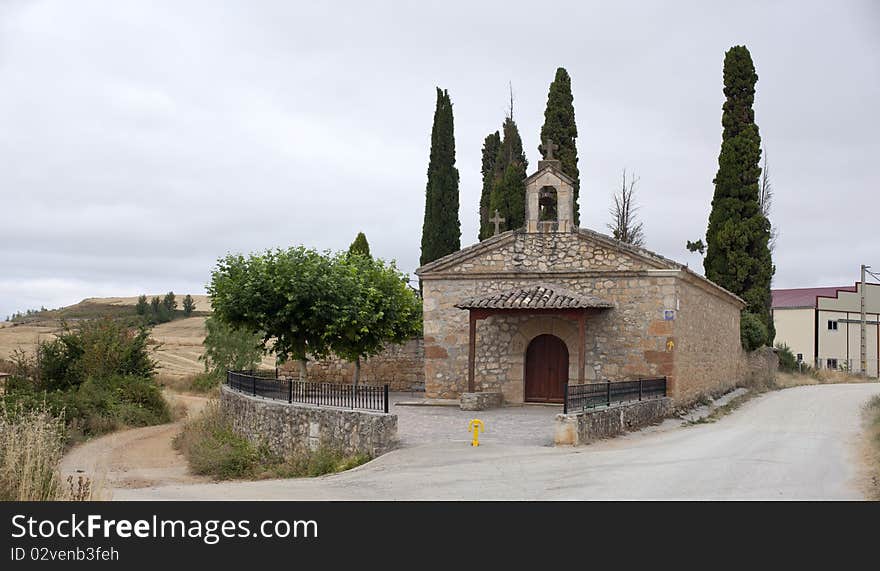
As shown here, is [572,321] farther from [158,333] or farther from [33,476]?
[158,333]

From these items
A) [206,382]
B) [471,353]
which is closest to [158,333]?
[206,382]

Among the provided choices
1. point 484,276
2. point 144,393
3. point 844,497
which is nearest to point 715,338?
point 484,276

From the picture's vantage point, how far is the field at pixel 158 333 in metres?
45.6

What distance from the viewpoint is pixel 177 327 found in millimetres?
65125

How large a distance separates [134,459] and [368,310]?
7017 mm

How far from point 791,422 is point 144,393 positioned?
18.5 m

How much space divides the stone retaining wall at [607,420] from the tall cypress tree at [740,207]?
16.4m

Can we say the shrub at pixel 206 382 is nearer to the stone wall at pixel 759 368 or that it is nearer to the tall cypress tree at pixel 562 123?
the tall cypress tree at pixel 562 123

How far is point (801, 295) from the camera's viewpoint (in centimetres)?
5106

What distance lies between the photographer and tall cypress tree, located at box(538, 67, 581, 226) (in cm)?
3256

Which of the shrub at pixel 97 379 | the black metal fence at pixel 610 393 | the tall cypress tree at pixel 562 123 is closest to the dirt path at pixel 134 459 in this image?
the shrub at pixel 97 379
